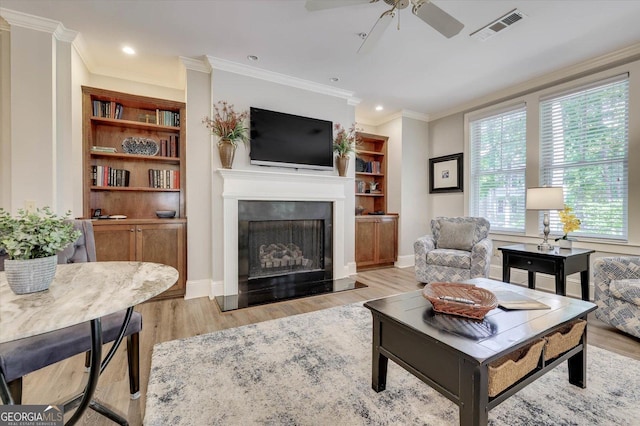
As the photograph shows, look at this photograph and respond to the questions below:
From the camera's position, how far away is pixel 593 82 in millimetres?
3193

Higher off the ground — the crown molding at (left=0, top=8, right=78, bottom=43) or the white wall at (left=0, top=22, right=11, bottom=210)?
the crown molding at (left=0, top=8, right=78, bottom=43)

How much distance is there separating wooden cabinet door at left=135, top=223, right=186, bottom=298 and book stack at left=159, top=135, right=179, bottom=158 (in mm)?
949

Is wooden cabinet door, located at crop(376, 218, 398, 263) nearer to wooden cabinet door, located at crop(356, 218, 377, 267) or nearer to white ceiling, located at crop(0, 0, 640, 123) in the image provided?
wooden cabinet door, located at crop(356, 218, 377, 267)

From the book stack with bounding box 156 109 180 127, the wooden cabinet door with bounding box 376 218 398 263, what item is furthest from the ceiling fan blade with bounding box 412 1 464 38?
the wooden cabinet door with bounding box 376 218 398 263

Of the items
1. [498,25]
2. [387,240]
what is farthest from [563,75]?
[387,240]

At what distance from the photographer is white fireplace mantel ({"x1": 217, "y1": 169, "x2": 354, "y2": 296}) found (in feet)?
10.8

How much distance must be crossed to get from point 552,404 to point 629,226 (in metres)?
2.71

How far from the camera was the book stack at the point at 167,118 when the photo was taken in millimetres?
3361

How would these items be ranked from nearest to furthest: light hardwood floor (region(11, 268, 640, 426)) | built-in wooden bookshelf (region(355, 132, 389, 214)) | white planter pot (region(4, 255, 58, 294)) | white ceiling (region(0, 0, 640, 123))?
1. white planter pot (region(4, 255, 58, 294))
2. light hardwood floor (region(11, 268, 640, 426))
3. white ceiling (region(0, 0, 640, 123))
4. built-in wooden bookshelf (region(355, 132, 389, 214))

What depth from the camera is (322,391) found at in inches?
62.8

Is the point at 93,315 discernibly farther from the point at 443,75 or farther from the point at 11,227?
the point at 443,75

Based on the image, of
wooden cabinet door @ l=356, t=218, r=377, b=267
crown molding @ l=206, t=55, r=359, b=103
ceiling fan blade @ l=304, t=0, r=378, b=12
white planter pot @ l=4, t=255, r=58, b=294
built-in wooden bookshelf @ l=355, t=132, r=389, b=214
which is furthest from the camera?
built-in wooden bookshelf @ l=355, t=132, r=389, b=214

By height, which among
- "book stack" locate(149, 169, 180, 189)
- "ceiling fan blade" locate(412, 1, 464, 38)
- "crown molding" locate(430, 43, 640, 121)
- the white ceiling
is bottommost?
"book stack" locate(149, 169, 180, 189)

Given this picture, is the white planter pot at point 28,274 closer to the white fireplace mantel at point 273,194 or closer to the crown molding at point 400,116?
the white fireplace mantel at point 273,194
